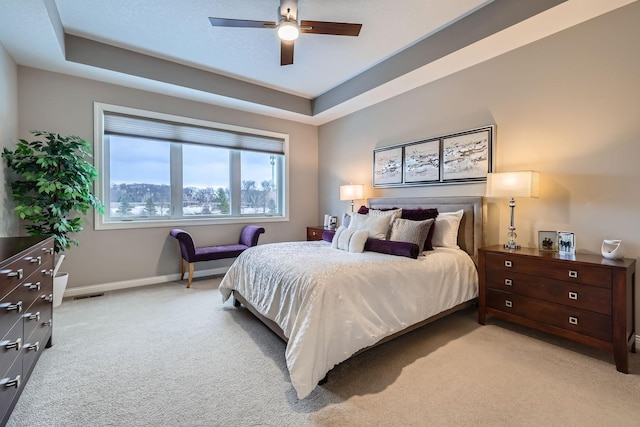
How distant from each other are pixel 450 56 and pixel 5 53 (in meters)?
4.67

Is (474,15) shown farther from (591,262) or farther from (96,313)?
(96,313)

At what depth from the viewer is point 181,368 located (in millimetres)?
2002

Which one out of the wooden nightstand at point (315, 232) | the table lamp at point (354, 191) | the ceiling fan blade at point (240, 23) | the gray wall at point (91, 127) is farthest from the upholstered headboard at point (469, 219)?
the gray wall at point (91, 127)

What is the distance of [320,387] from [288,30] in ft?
9.23

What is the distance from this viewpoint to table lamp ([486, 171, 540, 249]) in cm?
254

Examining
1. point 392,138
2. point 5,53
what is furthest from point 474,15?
point 5,53

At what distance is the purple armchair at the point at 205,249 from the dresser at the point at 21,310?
1549mm

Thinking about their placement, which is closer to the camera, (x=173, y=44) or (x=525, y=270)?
(x=525, y=270)

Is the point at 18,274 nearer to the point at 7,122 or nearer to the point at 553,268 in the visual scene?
the point at 7,122

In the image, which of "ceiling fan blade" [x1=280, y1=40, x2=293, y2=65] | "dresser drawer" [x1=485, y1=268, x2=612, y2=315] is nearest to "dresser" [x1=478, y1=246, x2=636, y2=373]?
"dresser drawer" [x1=485, y1=268, x2=612, y2=315]

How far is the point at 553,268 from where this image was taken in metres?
2.27

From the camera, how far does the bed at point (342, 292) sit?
68.9 inches

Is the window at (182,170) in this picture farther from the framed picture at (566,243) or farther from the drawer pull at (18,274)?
the framed picture at (566,243)

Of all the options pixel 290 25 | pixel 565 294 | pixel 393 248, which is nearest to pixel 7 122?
pixel 290 25
